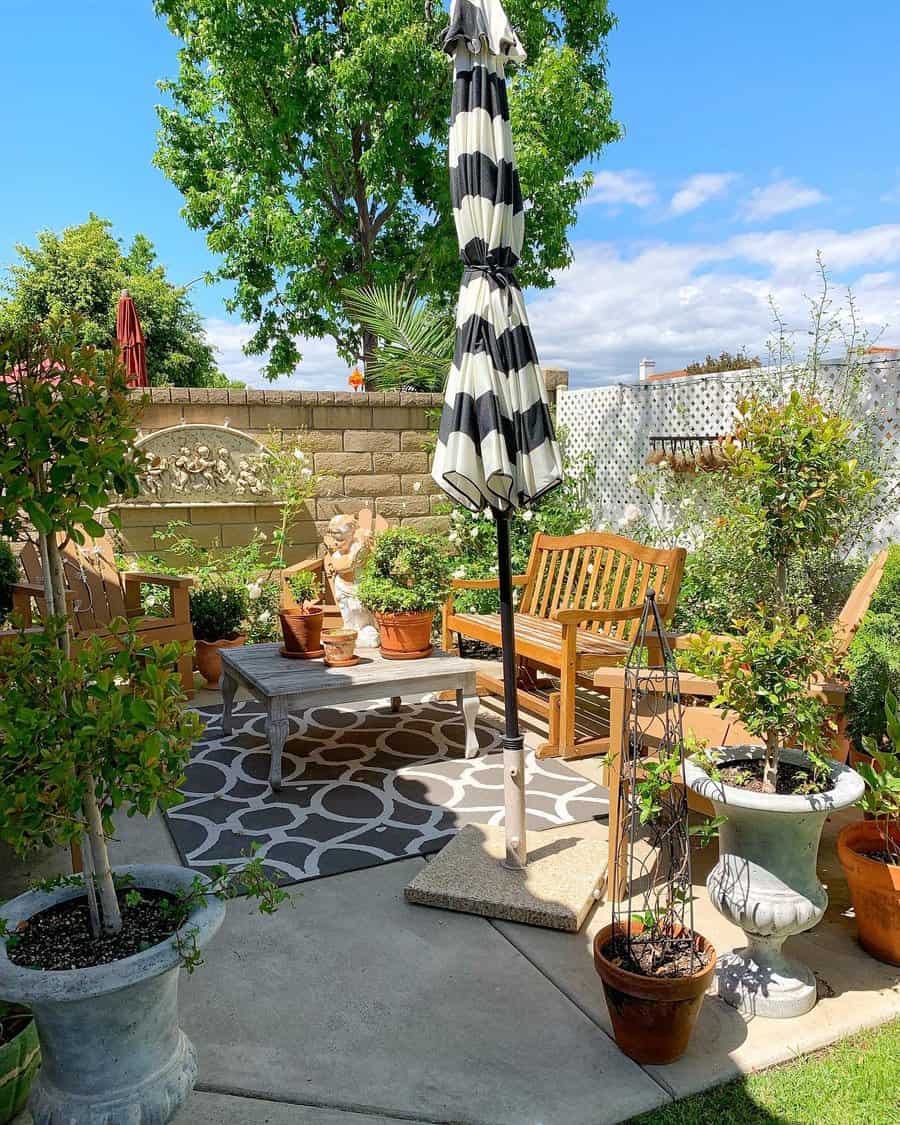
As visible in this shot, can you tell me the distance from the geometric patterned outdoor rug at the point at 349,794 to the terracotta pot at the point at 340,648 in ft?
1.62

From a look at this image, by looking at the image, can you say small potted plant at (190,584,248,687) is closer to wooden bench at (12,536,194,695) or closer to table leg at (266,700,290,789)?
wooden bench at (12,536,194,695)

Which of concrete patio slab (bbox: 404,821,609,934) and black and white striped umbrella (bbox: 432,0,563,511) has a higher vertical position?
black and white striped umbrella (bbox: 432,0,563,511)

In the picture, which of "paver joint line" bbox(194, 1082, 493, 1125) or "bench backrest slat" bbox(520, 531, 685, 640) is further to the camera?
"bench backrest slat" bbox(520, 531, 685, 640)

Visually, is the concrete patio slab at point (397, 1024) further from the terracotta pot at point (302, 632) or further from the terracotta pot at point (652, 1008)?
the terracotta pot at point (302, 632)

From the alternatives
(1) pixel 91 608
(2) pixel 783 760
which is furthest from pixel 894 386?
(1) pixel 91 608

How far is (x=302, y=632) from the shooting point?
4.25 metres

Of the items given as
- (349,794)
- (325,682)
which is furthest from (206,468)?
(349,794)

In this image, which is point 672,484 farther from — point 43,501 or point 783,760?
point 43,501

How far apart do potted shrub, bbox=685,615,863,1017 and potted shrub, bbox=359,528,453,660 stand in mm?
2102

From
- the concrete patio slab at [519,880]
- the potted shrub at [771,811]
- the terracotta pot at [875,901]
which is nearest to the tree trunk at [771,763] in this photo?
the potted shrub at [771,811]

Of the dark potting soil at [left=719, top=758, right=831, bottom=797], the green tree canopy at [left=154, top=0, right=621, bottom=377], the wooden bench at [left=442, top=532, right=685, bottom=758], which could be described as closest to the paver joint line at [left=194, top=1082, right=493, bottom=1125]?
the dark potting soil at [left=719, top=758, right=831, bottom=797]

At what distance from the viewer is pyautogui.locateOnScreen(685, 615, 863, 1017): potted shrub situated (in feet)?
6.90

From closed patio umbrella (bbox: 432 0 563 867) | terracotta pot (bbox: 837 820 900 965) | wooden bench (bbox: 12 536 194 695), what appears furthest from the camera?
wooden bench (bbox: 12 536 194 695)

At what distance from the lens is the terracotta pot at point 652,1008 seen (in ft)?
6.14
